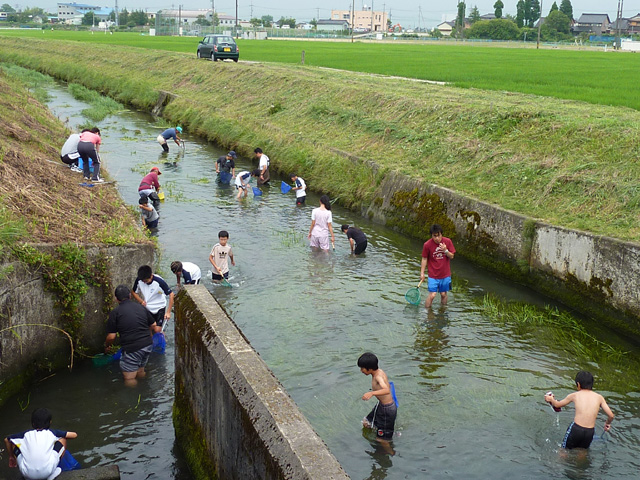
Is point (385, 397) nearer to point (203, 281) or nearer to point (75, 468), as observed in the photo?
point (75, 468)

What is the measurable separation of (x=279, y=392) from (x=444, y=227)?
10.7 metres

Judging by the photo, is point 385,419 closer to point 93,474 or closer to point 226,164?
point 93,474

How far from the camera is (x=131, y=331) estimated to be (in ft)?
31.7

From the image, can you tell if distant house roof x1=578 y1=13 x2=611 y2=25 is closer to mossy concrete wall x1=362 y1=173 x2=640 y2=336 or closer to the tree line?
the tree line

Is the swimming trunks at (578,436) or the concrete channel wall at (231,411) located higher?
the concrete channel wall at (231,411)

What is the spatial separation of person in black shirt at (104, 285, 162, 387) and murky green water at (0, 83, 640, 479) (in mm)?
313

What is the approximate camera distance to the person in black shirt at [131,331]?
9.63 m

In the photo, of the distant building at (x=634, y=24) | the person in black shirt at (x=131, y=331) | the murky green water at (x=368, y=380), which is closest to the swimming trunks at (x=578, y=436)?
the murky green water at (x=368, y=380)

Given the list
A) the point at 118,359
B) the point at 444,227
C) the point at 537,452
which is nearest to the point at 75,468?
the point at 118,359

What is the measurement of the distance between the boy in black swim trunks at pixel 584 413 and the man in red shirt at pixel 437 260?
4.22 m

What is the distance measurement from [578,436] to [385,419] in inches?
90.4

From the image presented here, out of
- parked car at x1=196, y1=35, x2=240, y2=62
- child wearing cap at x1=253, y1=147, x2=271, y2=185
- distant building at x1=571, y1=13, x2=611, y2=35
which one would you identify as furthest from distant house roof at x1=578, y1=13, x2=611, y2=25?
child wearing cap at x1=253, y1=147, x2=271, y2=185

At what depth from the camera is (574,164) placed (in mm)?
16047

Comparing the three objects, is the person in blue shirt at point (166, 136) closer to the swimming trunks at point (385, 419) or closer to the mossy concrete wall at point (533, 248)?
the mossy concrete wall at point (533, 248)
